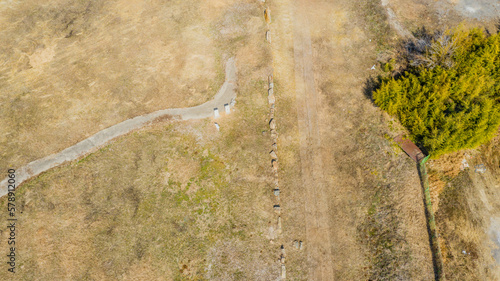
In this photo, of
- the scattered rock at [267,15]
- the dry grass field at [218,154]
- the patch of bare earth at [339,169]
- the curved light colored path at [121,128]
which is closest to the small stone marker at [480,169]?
the dry grass field at [218,154]

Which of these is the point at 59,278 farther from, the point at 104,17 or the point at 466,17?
the point at 466,17

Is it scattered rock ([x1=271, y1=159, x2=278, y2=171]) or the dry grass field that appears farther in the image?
scattered rock ([x1=271, y1=159, x2=278, y2=171])

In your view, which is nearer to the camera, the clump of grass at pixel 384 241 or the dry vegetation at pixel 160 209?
the dry vegetation at pixel 160 209

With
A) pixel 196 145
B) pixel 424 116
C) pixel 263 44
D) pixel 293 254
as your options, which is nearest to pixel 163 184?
pixel 196 145

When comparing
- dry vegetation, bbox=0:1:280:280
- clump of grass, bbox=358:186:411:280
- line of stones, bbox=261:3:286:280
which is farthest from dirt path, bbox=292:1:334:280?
dry vegetation, bbox=0:1:280:280

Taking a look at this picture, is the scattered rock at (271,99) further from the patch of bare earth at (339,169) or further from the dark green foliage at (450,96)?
the dark green foliage at (450,96)

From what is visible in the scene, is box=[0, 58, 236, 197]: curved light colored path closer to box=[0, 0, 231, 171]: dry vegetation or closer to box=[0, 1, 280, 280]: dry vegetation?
box=[0, 0, 231, 171]: dry vegetation

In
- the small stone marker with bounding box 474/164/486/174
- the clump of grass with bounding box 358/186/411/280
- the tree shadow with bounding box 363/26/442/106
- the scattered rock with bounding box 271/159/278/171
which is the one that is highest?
the tree shadow with bounding box 363/26/442/106
